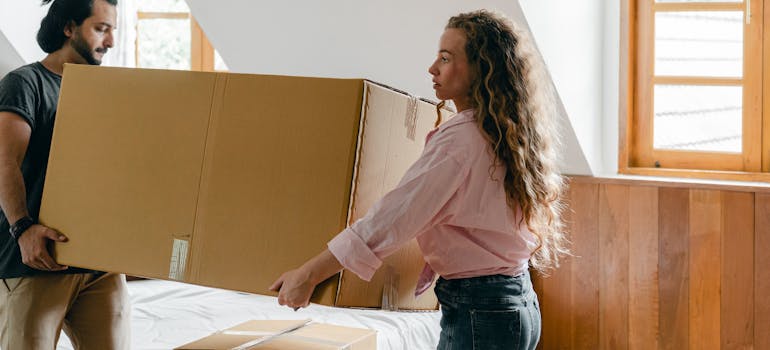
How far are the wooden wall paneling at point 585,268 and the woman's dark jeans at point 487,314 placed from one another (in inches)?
68.2

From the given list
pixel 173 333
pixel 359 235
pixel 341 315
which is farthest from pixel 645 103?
pixel 359 235

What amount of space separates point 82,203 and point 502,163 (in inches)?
34.0

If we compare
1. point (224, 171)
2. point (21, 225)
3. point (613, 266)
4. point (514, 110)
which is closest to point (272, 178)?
point (224, 171)

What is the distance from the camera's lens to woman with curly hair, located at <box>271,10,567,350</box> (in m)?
1.41

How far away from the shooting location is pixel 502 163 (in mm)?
A: 1466

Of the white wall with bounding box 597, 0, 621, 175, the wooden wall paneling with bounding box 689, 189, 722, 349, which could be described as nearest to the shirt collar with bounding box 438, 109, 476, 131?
the wooden wall paneling with bounding box 689, 189, 722, 349

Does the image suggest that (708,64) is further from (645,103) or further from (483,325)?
(483,325)

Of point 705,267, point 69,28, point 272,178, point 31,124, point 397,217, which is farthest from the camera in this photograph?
point 705,267

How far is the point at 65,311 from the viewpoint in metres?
1.86

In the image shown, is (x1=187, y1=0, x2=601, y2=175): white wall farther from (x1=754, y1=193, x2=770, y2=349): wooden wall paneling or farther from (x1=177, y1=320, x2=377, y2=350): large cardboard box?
(x1=177, y1=320, x2=377, y2=350): large cardboard box

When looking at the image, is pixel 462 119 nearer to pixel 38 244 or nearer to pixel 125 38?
pixel 38 244

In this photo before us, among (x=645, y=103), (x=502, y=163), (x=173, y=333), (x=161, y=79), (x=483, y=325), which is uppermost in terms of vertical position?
(x=645, y=103)

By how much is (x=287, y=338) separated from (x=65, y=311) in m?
0.55

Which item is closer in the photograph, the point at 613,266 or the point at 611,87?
the point at 613,266
